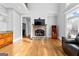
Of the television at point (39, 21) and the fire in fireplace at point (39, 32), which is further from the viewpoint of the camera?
the fire in fireplace at point (39, 32)

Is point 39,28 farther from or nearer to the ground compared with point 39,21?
nearer to the ground

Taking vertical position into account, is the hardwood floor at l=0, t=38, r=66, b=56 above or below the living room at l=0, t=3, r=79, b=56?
below

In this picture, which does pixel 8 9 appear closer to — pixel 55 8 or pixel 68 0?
pixel 55 8


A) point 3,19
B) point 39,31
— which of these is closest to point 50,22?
point 39,31

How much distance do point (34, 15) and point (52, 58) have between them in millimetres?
11636

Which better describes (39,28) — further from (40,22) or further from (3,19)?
(3,19)

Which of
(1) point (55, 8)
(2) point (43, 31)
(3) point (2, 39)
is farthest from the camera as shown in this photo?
(2) point (43, 31)

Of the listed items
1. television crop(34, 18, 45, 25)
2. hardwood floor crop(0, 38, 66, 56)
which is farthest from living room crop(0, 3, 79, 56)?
hardwood floor crop(0, 38, 66, 56)

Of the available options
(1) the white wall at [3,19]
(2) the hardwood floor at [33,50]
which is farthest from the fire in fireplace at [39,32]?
(2) the hardwood floor at [33,50]

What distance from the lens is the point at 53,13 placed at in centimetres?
1252

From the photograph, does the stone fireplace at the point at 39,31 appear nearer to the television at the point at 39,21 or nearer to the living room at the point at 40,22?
the living room at the point at 40,22

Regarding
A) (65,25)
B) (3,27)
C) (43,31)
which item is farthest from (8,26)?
(43,31)

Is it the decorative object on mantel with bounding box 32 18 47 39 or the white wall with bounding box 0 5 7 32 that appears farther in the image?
the decorative object on mantel with bounding box 32 18 47 39

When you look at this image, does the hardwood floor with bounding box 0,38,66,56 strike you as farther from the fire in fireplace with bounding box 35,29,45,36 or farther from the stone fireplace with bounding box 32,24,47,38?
the fire in fireplace with bounding box 35,29,45,36
